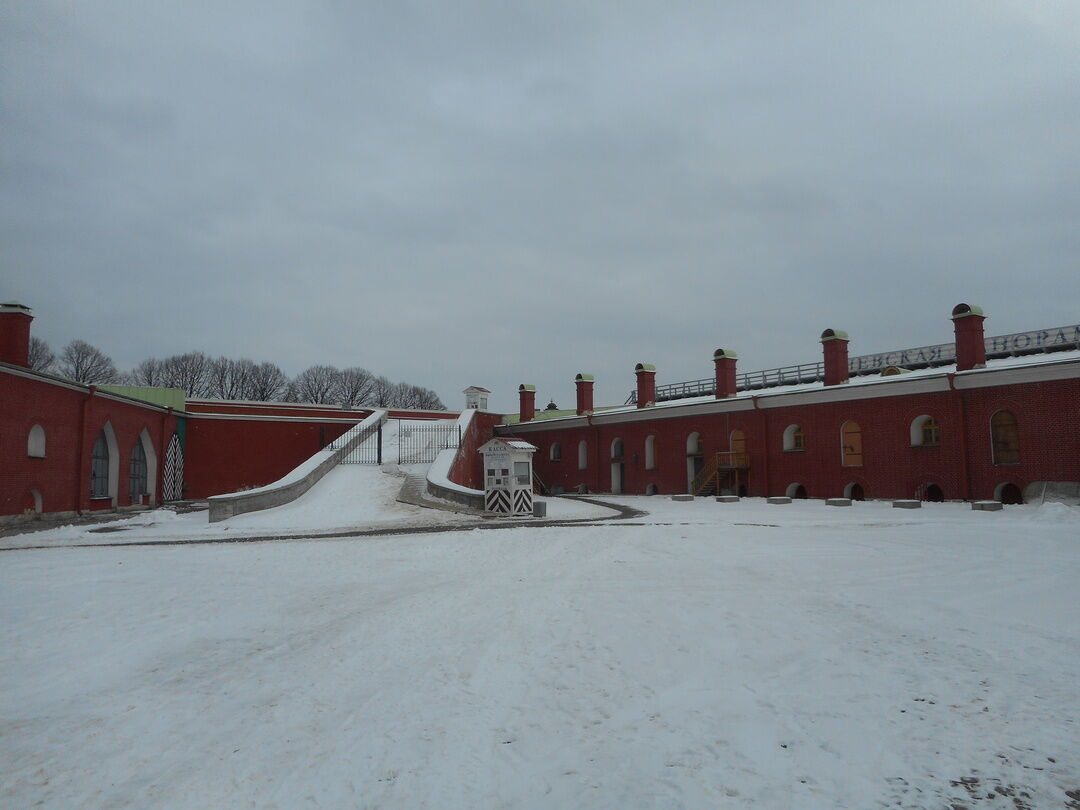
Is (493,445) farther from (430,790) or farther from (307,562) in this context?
(430,790)

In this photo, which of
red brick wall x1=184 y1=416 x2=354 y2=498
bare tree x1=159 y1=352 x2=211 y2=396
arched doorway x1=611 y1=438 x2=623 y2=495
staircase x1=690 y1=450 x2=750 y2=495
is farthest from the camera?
bare tree x1=159 y1=352 x2=211 y2=396

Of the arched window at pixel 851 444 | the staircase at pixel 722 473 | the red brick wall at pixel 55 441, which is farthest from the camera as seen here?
the staircase at pixel 722 473

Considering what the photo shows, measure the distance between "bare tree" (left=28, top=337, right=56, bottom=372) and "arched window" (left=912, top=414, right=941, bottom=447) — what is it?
56863mm

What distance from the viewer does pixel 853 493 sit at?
25.2 metres

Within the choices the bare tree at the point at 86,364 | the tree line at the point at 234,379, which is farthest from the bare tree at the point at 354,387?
the bare tree at the point at 86,364

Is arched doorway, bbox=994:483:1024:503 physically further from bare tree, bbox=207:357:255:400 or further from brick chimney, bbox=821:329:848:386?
bare tree, bbox=207:357:255:400

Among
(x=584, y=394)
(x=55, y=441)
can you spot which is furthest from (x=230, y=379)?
(x=55, y=441)

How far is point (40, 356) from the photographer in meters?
53.0

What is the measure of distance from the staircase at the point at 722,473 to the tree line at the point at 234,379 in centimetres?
3080

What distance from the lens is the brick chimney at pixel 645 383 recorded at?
36.0 m

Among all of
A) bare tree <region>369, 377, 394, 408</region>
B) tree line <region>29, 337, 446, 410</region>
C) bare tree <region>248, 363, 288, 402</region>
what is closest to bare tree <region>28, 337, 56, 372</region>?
tree line <region>29, 337, 446, 410</region>

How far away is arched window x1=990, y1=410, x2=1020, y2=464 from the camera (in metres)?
20.9

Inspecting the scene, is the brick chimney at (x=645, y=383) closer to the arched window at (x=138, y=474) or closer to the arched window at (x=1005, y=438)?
the arched window at (x=1005, y=438)

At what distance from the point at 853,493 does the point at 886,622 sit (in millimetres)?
19778
